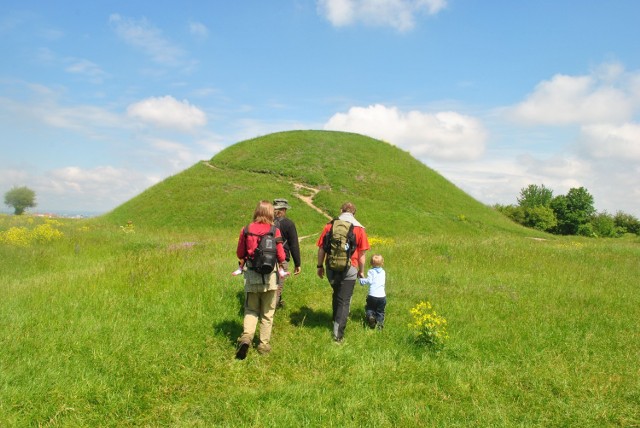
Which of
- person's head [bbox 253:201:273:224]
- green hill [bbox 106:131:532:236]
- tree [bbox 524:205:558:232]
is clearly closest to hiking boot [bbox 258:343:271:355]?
person's head [bbox 253:201:273:224]

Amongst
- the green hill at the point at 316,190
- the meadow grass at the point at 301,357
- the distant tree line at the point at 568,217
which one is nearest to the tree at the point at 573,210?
the distant tree line at the point at 568,217

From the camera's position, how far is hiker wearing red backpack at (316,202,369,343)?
7.15 meters

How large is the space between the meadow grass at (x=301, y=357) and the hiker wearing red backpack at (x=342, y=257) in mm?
526

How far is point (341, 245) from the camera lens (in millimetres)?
7121

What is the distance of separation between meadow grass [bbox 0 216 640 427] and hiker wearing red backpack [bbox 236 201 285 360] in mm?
407

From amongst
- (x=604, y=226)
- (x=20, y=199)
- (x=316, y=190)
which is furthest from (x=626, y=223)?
(x=20, y=199)

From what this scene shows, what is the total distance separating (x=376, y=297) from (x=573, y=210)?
77.4 meters

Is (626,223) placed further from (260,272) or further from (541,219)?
(260,272)

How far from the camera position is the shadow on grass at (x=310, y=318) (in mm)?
8093

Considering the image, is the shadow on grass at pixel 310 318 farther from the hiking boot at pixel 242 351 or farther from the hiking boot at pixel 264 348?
the hiking boot at pixel 242 351

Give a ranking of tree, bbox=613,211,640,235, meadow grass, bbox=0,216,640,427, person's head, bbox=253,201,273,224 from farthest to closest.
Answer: tree, bbox=613,211,640,235, person's head, bbox=253,201,273,224, meadow grass, bbox=0,216,640,427

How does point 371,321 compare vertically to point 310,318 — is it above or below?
above

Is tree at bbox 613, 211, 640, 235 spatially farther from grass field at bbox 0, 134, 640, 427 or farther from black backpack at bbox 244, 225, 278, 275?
black backpack at bbox 244, 225, 278, 275

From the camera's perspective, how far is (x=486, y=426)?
16.4 ft
